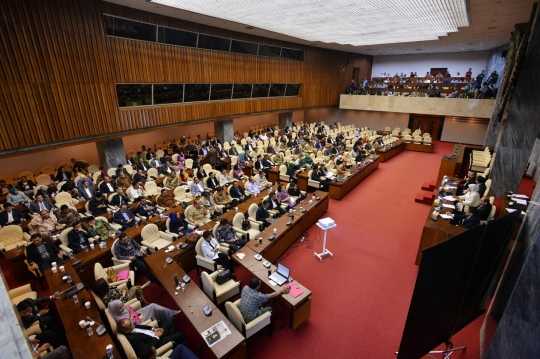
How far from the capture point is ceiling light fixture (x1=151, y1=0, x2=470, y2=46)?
7379 millimetres

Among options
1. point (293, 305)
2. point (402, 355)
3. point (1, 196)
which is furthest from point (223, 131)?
point (402, 355)

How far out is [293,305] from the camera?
440cm

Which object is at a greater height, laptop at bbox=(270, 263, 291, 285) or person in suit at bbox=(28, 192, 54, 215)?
person in suit at bbox=(28, 192, 54, 215)

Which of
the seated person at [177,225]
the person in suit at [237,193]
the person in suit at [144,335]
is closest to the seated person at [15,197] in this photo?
the seated person at [177,225]

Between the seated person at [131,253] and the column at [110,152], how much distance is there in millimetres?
6191

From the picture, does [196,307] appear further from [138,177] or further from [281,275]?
[138,177]

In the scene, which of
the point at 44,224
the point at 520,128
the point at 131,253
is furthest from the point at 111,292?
the point at 520,128

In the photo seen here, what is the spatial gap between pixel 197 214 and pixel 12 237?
4.19 meters

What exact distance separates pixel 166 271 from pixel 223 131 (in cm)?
1117

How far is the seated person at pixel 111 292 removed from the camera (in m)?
4.31

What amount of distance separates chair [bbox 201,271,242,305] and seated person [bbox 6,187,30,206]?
6.81 metres

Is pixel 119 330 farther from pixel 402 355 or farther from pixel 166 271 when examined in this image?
pixel 402 355

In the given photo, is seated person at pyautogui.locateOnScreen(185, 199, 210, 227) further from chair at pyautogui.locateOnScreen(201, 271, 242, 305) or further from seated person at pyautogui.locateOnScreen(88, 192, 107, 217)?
seated person at pyautogui.locateOnScreen(88, 192, 107, 217)

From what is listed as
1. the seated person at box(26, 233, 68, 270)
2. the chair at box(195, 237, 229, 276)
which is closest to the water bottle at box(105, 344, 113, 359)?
the chair at box(195, 237, 229, 276)
